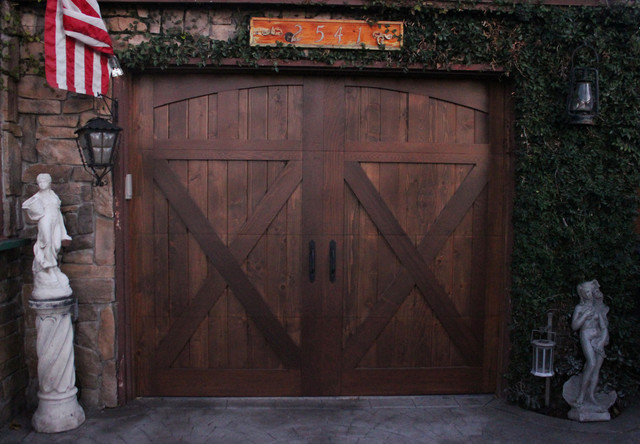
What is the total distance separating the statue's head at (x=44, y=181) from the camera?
11.3ft

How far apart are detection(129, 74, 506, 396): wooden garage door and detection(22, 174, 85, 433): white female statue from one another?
0.59m

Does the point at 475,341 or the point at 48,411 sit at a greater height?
the point at 475,341

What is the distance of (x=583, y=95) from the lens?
3.66 metres

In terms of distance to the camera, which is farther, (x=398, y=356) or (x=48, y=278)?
(x=398, y=356)

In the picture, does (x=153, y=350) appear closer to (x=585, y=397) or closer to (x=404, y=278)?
(x=404, y=278)

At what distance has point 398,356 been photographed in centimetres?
416

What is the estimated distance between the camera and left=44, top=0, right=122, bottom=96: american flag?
11.1 feet

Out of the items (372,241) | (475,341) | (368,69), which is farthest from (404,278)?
(368,69)

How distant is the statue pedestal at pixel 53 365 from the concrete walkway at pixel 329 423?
0.31 feet

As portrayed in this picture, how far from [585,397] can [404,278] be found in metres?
1.56

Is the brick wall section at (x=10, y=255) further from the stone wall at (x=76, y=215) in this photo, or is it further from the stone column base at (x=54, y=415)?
the stone column base at (x=54, y=415)

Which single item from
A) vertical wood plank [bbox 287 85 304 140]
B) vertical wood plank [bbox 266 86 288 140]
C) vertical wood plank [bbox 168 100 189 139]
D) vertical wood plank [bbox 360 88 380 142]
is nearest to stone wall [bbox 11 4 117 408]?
vertical wood plank [bbox 168 100 189 139]

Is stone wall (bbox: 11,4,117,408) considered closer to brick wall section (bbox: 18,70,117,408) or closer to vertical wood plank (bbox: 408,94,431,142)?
brick wall section (bbox: 18,70,117,408)

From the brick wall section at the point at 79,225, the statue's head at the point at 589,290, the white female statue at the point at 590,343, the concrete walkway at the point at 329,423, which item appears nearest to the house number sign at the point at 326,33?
the brick wall section at the point at 79,225
